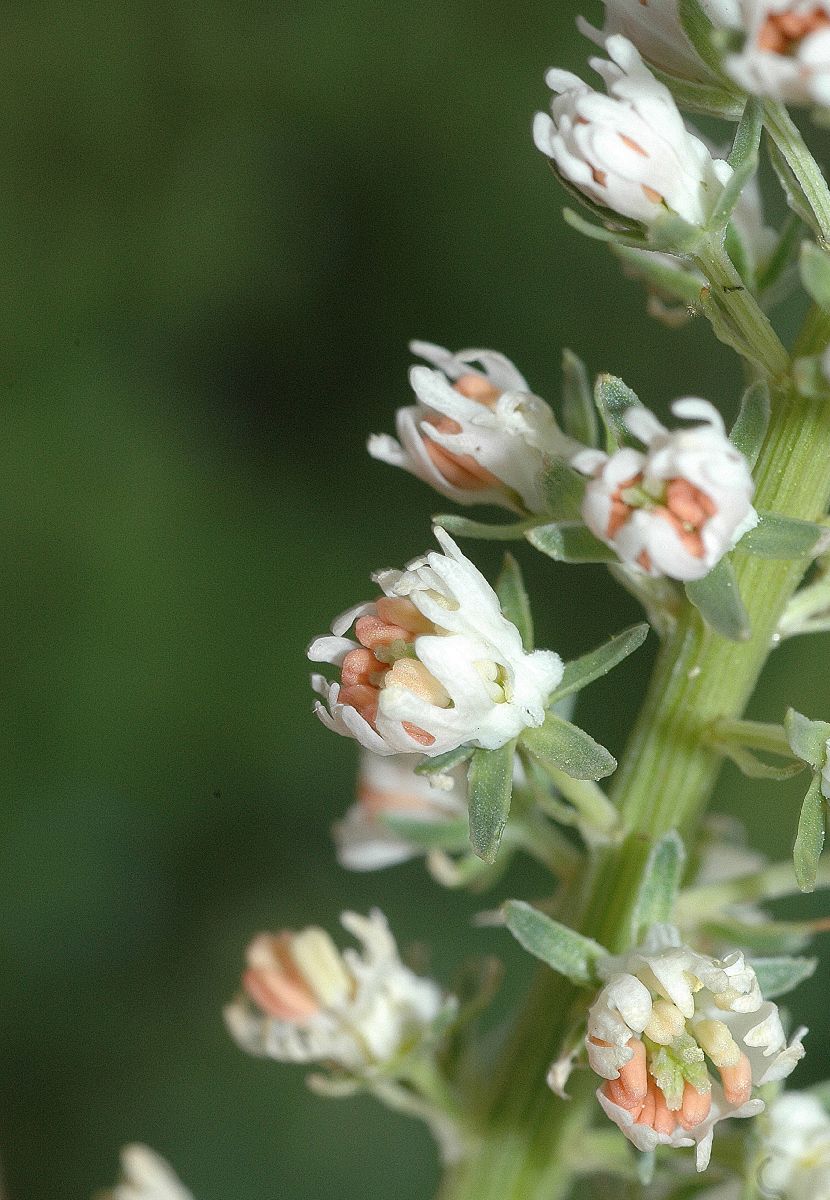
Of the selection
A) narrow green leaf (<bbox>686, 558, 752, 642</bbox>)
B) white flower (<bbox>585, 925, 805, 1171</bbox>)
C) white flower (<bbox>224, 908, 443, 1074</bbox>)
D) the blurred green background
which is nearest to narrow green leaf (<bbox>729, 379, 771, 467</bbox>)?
narrow green leaf (<bbox>686, 558, 752, 642</bbox>)

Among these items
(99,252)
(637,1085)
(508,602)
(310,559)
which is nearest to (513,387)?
(508,602)

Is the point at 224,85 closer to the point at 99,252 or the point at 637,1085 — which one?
the point at 99,252

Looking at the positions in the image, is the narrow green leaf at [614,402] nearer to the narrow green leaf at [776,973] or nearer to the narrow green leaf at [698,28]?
the narrow green leaf at [698,28]

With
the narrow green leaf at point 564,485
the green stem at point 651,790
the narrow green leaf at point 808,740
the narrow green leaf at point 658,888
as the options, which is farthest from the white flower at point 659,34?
the narrow green leaf at point 658,888

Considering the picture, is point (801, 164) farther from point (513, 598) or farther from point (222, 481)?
point (222, 481)

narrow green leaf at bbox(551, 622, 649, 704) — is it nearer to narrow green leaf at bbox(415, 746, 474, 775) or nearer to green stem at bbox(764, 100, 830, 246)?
narrow green leaf at bbox(415, 746, 474, 775)
